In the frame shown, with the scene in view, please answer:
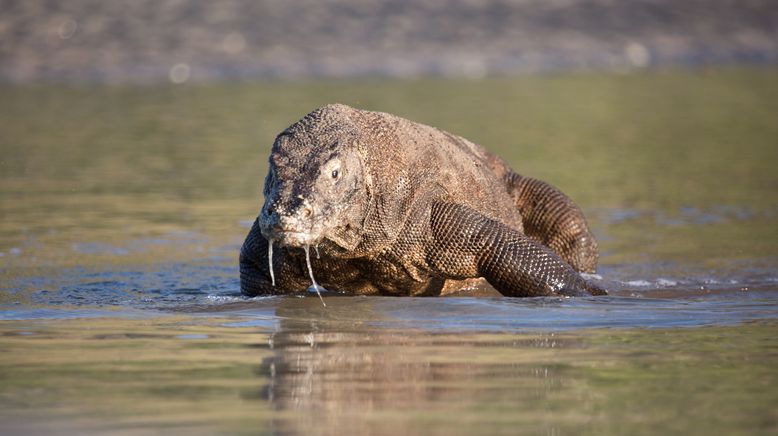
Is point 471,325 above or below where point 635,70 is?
below

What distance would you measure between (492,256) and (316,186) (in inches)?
59.2

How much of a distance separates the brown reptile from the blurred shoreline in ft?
88.0

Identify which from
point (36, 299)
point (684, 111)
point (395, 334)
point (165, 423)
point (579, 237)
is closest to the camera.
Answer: point (165, 423)

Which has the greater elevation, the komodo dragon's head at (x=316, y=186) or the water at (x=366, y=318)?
the komodo dragon's head at (x=316, y=186)

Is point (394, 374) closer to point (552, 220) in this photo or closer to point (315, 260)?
point (315, 260)

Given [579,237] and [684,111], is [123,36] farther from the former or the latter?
[579,237]

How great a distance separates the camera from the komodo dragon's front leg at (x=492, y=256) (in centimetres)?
903

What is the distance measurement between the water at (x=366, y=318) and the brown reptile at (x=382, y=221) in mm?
223

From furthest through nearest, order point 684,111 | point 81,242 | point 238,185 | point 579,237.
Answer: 1. point 684,111
2. point 238,185
3. point 81,242
4. point 579,237

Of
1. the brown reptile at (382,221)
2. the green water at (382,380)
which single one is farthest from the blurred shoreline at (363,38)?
the green water at (382,380)

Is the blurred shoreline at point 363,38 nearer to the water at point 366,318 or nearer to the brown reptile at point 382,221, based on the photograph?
the water at point 366,318

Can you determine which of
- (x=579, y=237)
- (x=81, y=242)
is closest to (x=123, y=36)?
(x=81, y=242)

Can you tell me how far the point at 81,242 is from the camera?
517 inches

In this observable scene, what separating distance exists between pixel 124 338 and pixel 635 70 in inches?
1272
